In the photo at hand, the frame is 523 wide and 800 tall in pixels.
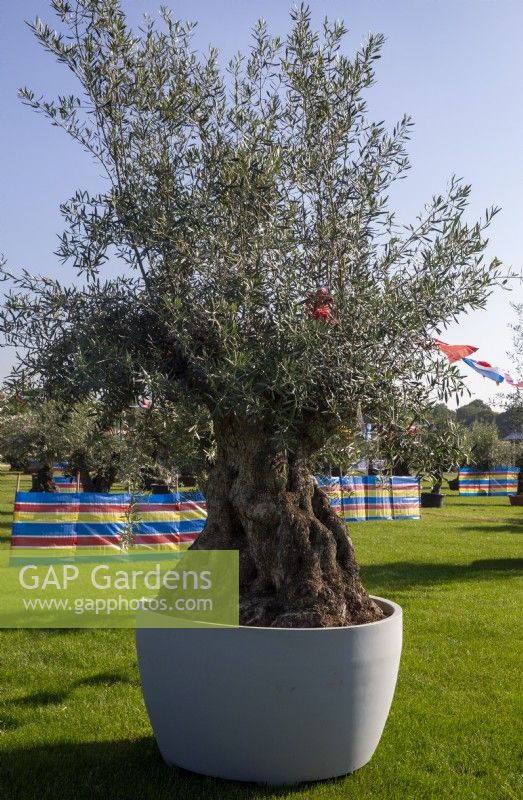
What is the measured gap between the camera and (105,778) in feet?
17.6

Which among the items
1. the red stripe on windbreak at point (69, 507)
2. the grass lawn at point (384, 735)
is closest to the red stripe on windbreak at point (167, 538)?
the red stripe on windbreak at point (69, 507)

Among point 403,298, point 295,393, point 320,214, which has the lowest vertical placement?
point 295,393

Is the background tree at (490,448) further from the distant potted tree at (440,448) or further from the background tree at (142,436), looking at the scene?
the distant potted tree at (440,448)

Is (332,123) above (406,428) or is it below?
above

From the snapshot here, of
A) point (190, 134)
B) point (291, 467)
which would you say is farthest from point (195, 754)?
point (190, 134)

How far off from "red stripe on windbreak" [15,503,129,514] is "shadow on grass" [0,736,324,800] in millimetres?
12347

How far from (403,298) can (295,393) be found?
1.12m

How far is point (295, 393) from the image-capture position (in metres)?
4.98

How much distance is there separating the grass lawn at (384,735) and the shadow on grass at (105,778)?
0.01 metres

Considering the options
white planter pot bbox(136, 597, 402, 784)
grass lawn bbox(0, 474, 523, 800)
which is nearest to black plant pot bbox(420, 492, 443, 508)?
grass lawn bbox(0, 474, 523, 800)

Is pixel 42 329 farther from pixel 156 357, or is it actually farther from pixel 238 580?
pixel 238 580

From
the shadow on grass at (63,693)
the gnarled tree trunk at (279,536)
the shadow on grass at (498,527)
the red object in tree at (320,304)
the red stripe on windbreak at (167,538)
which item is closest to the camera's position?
the red object in tree at (320,304)

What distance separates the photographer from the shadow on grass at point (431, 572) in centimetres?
1502

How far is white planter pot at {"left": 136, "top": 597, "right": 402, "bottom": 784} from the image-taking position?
4934 mm
